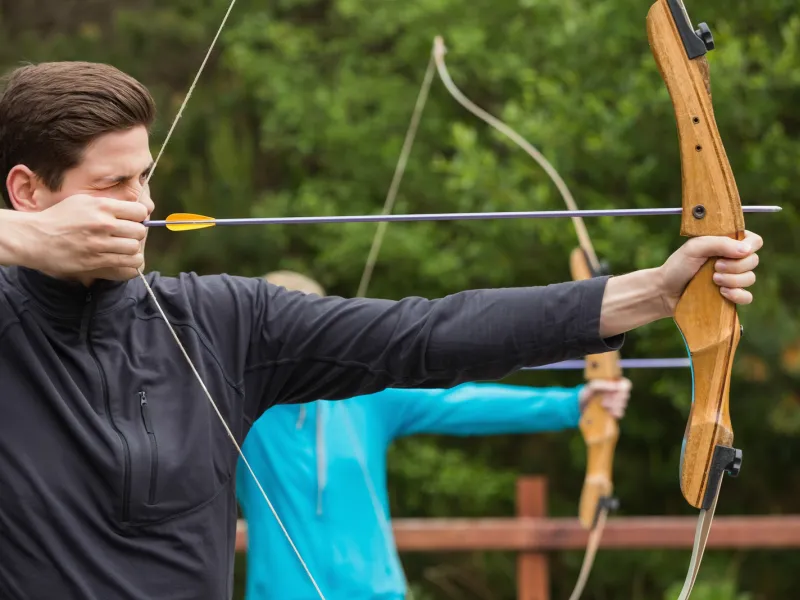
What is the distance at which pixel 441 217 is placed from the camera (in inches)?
59.4

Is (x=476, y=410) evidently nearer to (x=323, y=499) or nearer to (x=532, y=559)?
(x=323, y=499)

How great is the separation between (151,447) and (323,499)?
1376 millimetres

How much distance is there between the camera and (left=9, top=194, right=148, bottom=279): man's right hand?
1.38m

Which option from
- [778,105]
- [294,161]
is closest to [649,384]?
[778,105]

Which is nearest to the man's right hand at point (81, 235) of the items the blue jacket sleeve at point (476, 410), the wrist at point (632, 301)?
the wrist at point (632, 301)

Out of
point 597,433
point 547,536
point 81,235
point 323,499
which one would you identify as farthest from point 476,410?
point 81,235

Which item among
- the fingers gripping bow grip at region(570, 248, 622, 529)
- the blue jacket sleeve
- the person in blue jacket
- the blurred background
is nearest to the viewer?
the person in blue jacket

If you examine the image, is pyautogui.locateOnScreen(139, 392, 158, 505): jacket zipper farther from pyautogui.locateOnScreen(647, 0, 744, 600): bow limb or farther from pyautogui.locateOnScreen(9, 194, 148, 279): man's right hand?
pyautogui.locateOnScreen(647, 0, 744, 600): bow limb

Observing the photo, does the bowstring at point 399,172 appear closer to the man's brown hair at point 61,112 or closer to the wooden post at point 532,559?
the wooden post at point 532,559

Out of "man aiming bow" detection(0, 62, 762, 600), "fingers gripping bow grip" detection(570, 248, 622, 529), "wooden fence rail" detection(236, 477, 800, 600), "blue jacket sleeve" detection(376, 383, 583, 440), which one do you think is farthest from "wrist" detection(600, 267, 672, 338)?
"wooden fence rail" detection(236, 477, 800, 600)

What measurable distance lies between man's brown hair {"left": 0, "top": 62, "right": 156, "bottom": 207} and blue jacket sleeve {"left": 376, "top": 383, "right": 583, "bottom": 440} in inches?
60.8

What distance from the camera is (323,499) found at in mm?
2773

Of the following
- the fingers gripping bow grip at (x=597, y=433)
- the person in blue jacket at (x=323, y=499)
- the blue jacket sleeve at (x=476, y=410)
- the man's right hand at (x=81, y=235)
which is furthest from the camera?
the fingers gripping bow grip at (x=597, y=433)

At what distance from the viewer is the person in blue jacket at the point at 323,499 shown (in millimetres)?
2689
